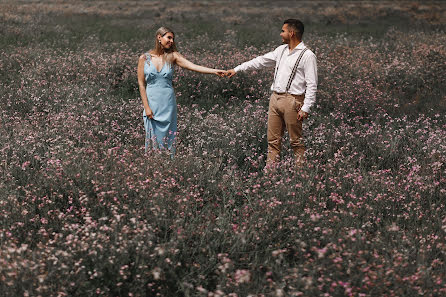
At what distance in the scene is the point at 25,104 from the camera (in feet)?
24.8

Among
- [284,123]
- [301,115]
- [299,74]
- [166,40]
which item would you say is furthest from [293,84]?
[166,40]

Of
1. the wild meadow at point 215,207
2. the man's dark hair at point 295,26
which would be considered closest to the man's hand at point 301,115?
the wild meadow at point 215,207

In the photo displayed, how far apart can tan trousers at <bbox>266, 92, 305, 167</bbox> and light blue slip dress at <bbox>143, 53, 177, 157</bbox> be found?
4.02 ft

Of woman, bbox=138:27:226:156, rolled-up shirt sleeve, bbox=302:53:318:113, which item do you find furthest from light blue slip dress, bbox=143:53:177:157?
rolled-up shirt sleeve, bbox=302:53:318:113

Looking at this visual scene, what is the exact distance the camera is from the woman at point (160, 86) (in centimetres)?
530

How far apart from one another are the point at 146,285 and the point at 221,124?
3.50m

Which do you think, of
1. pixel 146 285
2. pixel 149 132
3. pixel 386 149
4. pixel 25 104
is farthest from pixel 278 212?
pixel 25 104

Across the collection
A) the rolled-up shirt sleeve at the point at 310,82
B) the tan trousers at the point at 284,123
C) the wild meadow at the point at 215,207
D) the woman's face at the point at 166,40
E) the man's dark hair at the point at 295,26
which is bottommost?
the wild meadow at the point at 215,207

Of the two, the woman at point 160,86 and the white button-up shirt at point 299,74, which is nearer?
the white button-up shirt at point 299,74

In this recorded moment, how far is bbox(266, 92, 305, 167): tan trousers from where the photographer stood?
5.14 metres

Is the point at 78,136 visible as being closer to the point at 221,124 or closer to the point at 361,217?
the point at 221,124

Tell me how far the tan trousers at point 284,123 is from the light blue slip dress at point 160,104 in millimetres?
1226

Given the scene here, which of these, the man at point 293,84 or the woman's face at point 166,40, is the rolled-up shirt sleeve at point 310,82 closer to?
the man at point 293,84

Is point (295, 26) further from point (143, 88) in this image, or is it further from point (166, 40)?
point (143, 88)
